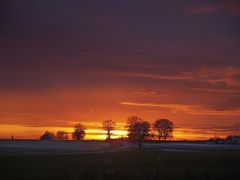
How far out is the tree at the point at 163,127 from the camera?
633 feet

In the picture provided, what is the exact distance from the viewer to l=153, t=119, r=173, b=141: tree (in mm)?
192875

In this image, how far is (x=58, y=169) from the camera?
47406 millimetres

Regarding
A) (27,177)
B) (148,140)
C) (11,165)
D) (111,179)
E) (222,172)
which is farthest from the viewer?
(148,140)

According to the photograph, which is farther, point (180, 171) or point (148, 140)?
point (148, 140)

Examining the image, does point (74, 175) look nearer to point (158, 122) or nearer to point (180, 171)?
point (180, 171)

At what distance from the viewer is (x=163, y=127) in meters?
194

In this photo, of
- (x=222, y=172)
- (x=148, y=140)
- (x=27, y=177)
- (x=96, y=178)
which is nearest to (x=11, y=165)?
(x=27, y=177)

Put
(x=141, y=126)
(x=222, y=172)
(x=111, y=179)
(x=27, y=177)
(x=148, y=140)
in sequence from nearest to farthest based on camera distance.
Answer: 1. (x=111, y=179)
2. (x=27, y=177)
3. (x=222, y=172)
4. (x=141, y=126)
5. (x=148, y=140)

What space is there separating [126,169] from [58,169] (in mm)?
6756

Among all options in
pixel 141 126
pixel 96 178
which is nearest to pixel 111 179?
pixel 96 178

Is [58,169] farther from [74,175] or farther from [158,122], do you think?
[158,122]

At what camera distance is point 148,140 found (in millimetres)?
188250

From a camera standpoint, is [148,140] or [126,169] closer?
[126,169]

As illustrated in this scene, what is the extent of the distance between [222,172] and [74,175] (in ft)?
47.7
